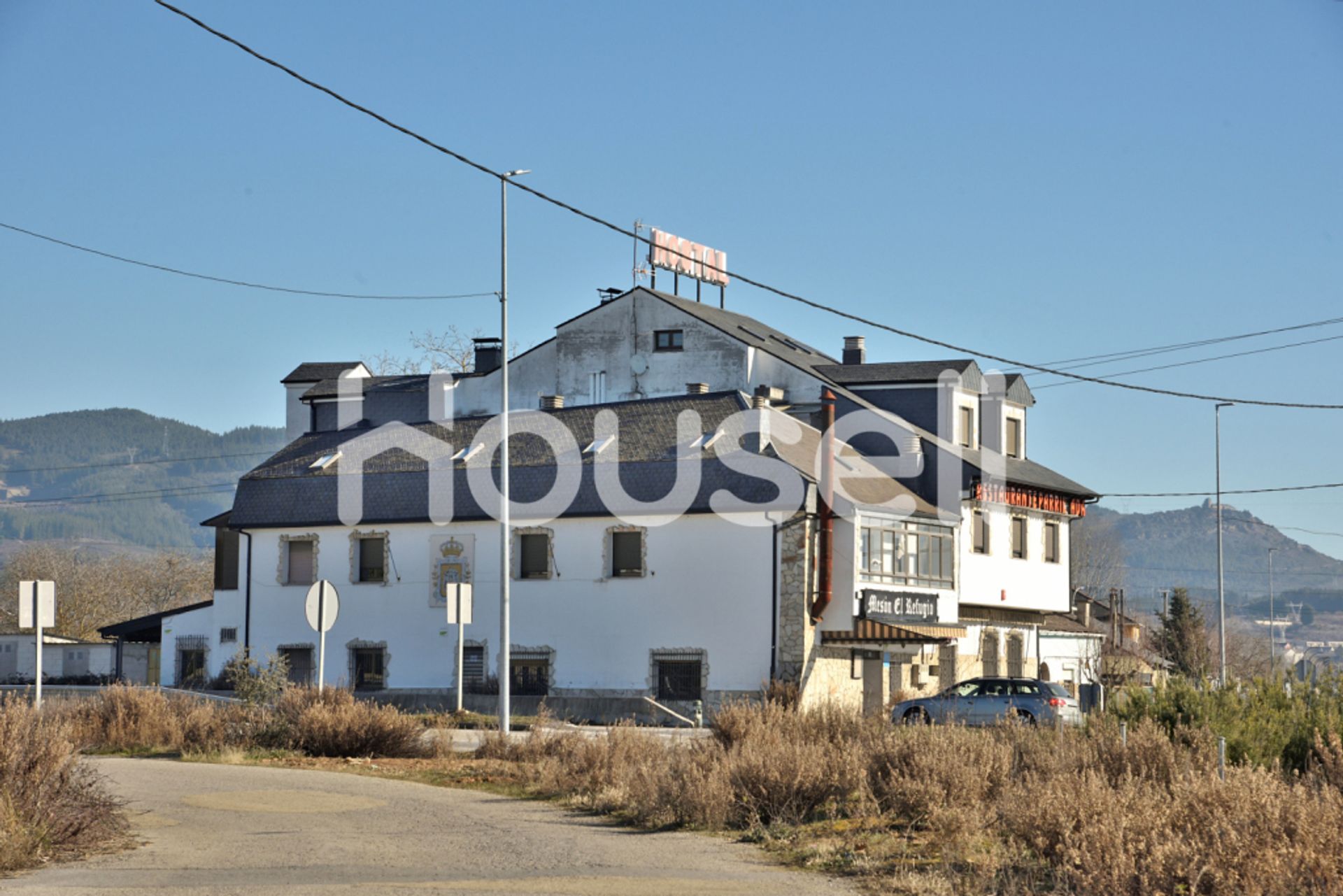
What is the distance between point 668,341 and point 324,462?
41.8ft

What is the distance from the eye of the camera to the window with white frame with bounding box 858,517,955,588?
40125 mm

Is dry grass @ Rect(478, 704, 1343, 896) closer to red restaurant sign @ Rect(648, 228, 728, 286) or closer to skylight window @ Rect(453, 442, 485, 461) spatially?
skylight window @ Rect(453, 442, 485, 461)

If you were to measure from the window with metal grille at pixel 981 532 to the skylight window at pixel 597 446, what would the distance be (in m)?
11.7

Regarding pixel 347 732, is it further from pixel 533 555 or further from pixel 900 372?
pixel 900 372

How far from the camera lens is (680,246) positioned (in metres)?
58.9

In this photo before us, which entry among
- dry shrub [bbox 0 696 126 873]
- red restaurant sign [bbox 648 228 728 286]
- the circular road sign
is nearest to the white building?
red restaurant sign [bbox 648 228 728 286]

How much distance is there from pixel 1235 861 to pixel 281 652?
3721cm

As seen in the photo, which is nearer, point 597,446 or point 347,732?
point 347,732

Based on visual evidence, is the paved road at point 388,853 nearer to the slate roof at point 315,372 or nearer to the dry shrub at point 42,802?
the dry shrub at point 42,802

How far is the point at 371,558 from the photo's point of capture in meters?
44.1

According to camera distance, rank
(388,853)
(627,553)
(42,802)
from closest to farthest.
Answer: (42,802), (388,853), (627,553)

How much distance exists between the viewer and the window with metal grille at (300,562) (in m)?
44.8

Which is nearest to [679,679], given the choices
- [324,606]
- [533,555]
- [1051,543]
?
[533,555]

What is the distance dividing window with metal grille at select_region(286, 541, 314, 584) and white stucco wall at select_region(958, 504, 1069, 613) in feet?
60.4
